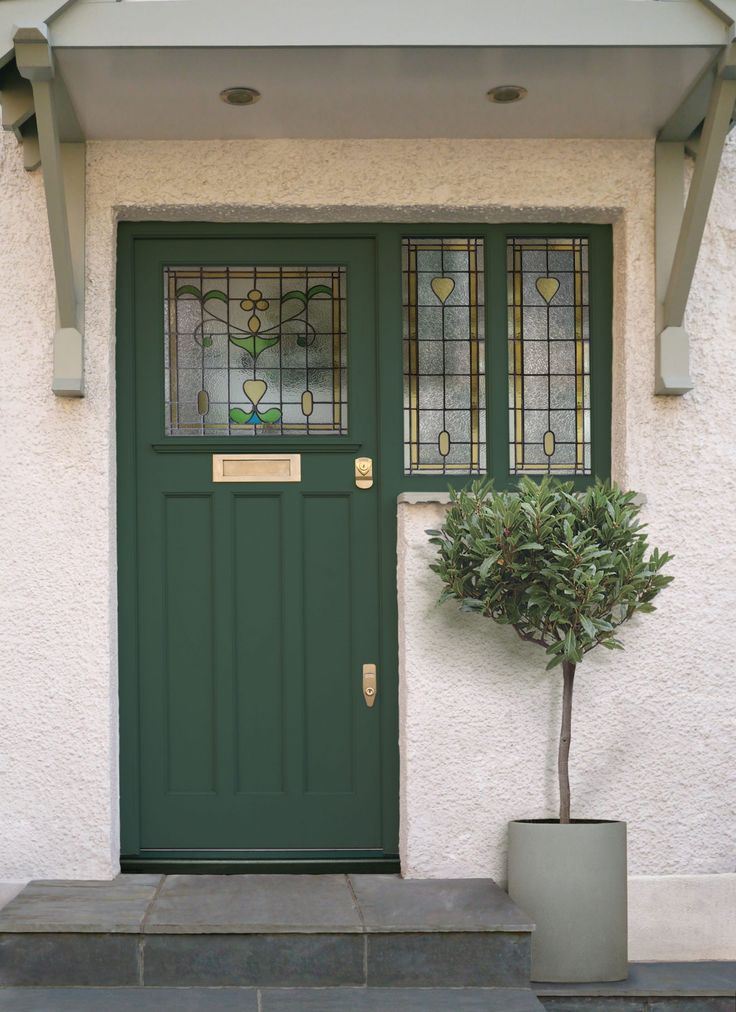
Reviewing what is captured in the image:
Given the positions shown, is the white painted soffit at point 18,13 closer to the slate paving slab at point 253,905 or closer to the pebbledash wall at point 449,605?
the pebbledash wall at point 449,605

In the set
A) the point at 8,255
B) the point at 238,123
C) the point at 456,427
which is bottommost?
the point at 456,427

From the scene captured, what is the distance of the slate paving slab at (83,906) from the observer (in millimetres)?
4219

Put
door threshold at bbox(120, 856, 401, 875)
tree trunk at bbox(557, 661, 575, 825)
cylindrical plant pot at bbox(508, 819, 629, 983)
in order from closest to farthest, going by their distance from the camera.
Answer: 1. cylindrical plant pot at bbox(508, 819, 629, 983)
2. tree trunk at bbox(557, 661, 575, 825)
3. door threshold at bbox(120, 856, 401, 875)

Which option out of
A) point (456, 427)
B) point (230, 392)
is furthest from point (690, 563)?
point (230, 392)

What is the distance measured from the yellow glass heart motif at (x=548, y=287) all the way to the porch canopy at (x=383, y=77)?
43cm

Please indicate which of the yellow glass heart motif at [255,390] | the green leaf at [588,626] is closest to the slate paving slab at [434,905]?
the green leaf at [588,626]

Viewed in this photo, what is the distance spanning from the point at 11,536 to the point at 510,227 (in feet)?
7.65

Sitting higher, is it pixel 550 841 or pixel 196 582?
pixel 196 582

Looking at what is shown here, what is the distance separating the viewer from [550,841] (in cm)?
454

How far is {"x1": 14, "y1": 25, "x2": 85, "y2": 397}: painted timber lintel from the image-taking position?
4.16 meters

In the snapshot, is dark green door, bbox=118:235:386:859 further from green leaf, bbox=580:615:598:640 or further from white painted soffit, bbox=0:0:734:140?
green leaf, bbox=580:615:598:640

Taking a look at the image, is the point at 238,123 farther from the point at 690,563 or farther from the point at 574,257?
the point at 690,563

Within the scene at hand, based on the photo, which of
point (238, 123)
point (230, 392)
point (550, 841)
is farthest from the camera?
point (230, 392)

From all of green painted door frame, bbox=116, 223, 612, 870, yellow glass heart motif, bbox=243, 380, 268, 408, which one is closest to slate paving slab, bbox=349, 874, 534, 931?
green painted door frame, bbox=116, 223, 612, 870
